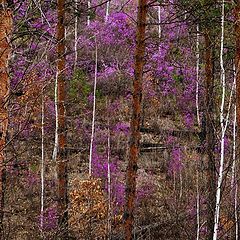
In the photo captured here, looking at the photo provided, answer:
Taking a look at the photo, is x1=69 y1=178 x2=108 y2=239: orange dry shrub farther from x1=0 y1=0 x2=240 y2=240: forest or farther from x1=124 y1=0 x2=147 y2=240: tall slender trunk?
x1=124 y1=0 x2=147 y2=240: tall slender trunk

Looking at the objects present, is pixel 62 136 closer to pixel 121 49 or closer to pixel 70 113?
pixel 70 113

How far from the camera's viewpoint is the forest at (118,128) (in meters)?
4.02

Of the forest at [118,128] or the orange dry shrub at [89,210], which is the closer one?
the forest at [118,128]

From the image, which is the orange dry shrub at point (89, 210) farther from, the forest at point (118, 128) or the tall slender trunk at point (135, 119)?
the tall slender trunk at point (135, 119)

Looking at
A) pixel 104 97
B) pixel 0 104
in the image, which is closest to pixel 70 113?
pixel 104 97

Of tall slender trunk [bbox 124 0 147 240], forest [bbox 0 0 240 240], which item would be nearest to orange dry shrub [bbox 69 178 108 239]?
forest [bbox 0 0 240 240]

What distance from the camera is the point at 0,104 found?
3.63 meters

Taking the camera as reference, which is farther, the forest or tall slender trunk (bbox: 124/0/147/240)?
tall slender trunk (bbox: 124/0/147/240)

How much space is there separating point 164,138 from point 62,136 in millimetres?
8285

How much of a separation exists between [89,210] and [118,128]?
777cm

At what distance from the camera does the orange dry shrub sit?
9.73m

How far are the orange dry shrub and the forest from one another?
0.03m

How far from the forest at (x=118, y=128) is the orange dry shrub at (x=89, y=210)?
0.03 m

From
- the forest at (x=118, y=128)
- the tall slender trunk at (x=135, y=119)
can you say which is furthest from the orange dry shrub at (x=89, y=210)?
the tall slender trunk at (x=135, y=119)
